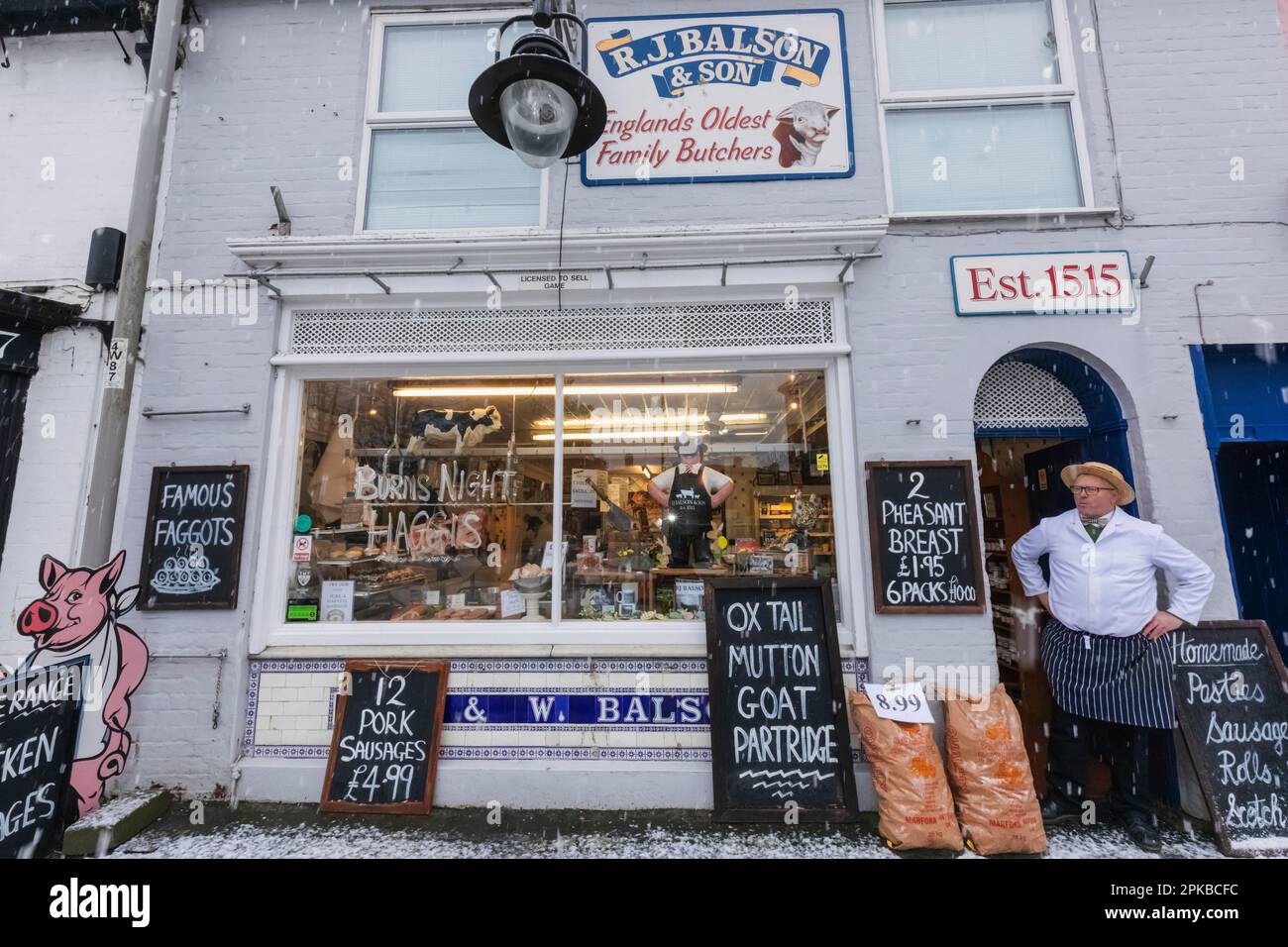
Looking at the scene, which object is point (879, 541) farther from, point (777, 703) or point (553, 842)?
point (553, 842)

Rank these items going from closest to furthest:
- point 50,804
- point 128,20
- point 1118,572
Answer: point 50,804, point 1118,572, point 128,20

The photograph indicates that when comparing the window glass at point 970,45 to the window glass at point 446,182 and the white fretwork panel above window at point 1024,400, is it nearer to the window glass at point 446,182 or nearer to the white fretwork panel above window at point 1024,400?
the white fretwork panel above window at point 1024,400

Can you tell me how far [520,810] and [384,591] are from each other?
6.60 ft

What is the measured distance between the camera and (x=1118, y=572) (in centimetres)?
360

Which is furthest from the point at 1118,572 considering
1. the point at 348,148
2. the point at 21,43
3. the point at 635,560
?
the point at 21,43

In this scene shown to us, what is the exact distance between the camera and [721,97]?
4637 millimetres

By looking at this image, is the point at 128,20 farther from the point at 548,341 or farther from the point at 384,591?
the point at 384,591

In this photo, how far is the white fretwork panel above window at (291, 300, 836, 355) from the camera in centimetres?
440

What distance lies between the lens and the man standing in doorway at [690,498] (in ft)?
15.4

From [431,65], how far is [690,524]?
4.56 m

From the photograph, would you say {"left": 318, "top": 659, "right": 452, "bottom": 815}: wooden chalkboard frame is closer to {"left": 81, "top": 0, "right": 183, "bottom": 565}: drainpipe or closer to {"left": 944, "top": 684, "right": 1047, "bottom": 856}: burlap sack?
{"left": 81, "top": 0, "right": 183, "bottom": 565}: drainpipe

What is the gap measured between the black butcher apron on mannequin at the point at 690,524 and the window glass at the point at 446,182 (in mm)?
2584

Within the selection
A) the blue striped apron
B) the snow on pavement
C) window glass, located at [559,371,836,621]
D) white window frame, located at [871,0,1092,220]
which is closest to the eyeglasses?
the blue striped apron

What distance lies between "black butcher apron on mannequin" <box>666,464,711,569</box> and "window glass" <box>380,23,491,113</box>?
380 cm
